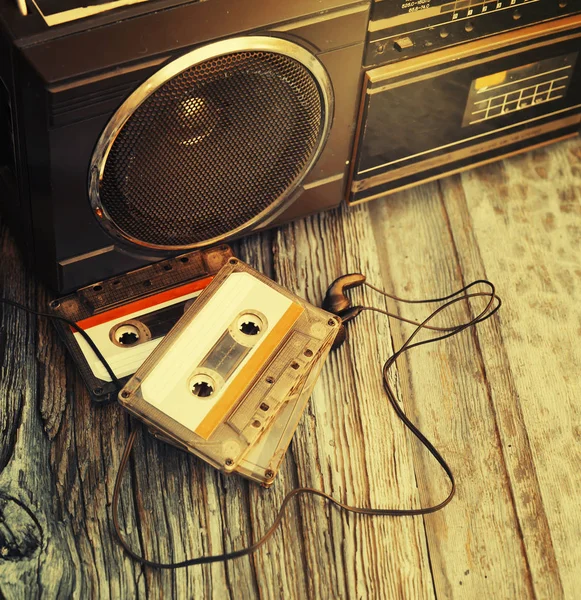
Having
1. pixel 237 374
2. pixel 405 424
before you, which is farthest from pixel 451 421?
pixel 237 374

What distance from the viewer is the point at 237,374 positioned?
1043mm

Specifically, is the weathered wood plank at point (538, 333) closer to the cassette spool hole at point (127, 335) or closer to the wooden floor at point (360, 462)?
the wooden floor at point (360, 462)

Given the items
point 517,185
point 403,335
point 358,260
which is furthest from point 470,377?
point 517,185

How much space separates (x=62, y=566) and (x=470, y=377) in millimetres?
574

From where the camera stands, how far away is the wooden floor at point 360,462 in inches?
39.6

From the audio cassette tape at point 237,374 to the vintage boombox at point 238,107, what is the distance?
10 cm

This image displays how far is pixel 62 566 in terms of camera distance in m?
0.99

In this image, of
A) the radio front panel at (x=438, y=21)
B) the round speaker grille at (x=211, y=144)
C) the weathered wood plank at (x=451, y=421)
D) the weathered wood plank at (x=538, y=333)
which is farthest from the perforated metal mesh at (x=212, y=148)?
the weathered wood plank at (x=538, y=333)

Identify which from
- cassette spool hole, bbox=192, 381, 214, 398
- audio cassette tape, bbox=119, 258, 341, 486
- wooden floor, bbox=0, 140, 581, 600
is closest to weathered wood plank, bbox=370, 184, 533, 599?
wooden floor, bbox=0, 140, 581, 600

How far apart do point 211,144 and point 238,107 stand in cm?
6

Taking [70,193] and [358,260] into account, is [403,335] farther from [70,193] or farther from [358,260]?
[70,193]


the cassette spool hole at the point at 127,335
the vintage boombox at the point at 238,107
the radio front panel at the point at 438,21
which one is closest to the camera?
the vintage boombox at the point at 238,107

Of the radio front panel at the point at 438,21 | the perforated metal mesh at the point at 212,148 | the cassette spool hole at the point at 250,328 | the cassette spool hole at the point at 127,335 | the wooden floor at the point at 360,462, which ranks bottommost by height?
the wooden floor at the point at 360,462

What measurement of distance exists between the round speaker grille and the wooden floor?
18cm
